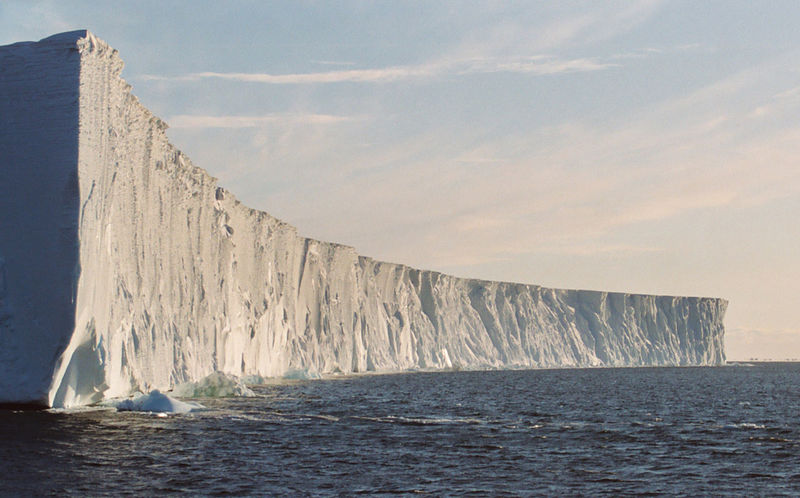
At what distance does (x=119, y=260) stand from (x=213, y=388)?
8.09 meters

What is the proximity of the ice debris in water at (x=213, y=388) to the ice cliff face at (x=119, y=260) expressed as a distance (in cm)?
92

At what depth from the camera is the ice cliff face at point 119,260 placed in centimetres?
2519

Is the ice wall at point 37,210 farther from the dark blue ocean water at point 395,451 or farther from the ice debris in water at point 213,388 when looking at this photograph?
the ice debris in water at point 213,388

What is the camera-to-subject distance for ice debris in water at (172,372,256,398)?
33312 millimetres

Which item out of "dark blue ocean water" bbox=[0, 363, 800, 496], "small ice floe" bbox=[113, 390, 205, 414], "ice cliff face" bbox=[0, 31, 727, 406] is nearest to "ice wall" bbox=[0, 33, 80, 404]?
"ice cliff face" bbox=[0, 31, 727, 406]

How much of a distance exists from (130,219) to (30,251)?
5.75 meters

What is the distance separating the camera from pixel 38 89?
26234 millimetres

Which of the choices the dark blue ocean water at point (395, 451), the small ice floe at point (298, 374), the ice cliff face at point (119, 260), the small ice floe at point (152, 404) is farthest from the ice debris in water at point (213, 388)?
the small ice floe at point (298, 374)

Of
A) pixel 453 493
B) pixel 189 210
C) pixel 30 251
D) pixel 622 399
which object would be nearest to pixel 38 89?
pixel 30 251

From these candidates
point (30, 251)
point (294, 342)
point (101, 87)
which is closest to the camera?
point (30, 251)

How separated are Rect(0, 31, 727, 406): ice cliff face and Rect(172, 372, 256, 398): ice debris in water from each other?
0.92 m

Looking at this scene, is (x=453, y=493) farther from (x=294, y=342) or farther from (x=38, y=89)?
(x=294, y=342)

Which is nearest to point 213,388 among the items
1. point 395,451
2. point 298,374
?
point 395,451

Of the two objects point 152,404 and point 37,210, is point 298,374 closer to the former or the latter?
point 152,404
